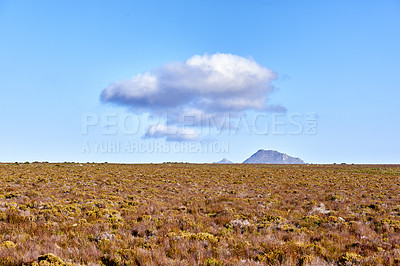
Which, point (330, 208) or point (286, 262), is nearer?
point (286, 262)

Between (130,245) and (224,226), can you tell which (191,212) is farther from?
(130,245)

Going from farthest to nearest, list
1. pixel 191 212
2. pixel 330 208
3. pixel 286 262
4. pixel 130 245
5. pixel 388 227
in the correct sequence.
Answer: pixel 330 208
pixel 191 212
pixel 388 227
pixel 130 245
pixel 286 262

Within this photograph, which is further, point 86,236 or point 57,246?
point 86,236

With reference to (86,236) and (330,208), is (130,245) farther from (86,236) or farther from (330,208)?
(330,208)

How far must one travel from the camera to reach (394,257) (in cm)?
816

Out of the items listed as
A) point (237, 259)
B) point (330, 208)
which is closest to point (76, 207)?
point (237, 259)

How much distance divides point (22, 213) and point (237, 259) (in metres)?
10.7

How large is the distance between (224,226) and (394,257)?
6.35m

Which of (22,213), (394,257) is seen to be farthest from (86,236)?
(394,257)

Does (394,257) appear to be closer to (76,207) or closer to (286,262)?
(286,262)

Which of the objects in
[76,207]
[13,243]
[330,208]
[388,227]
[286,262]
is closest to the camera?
[286,262]

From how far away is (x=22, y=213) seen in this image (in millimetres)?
12516

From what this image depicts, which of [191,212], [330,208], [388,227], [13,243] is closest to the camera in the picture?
[13,243]

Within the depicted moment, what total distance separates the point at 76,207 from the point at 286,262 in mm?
11594
